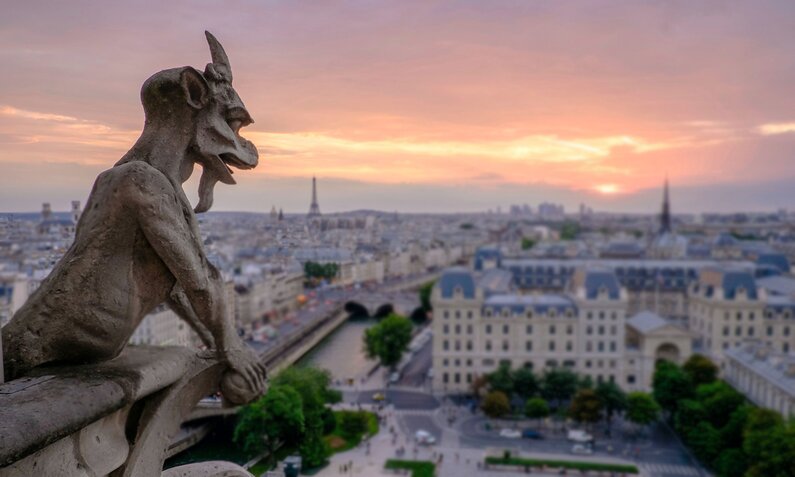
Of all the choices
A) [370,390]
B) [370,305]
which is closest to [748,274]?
[370,390]

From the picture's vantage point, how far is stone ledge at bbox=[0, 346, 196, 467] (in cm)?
203

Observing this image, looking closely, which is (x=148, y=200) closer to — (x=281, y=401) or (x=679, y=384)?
(x=281, y=401)

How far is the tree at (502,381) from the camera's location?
96.0 feet

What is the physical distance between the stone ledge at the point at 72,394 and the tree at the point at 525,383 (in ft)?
89.7

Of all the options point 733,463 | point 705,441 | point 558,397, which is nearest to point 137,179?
point 733,463

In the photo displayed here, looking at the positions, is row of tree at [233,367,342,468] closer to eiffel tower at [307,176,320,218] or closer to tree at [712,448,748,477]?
eiffel tower at [307,176,320,218]

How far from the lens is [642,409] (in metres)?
26.4

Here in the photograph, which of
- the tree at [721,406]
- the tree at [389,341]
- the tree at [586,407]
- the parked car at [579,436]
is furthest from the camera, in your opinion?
the tree at [389,341]

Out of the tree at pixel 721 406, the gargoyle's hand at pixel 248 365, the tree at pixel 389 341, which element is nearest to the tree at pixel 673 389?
the tree at pixel 721 406

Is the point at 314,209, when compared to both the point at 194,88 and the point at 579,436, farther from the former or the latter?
the point at 579,436

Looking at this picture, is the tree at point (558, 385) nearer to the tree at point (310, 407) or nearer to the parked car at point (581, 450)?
the parked car at point (581, 450)

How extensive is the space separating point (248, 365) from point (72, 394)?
Result: 96cm

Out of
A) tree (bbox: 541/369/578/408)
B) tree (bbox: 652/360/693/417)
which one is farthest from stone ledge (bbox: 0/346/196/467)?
tree (bbox: 652/360/693/417)

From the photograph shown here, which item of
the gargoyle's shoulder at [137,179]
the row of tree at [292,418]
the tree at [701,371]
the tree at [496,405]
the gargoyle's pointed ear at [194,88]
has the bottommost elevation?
the tree at [496,405]
